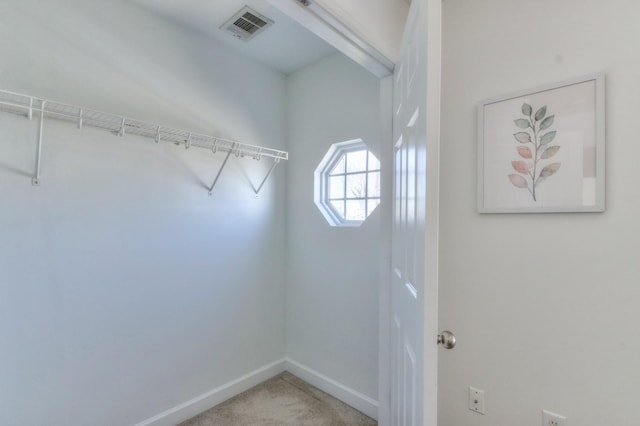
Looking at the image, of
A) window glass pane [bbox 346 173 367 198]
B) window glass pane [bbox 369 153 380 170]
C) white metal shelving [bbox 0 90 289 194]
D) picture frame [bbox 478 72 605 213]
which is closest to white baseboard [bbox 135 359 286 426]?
white metal shelving [bbox 0 90 289 194]

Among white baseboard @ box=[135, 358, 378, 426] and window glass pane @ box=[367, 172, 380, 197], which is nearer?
white baseboard @ box=[135, 358, 378, 426]

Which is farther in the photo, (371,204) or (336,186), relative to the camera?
(336,186)

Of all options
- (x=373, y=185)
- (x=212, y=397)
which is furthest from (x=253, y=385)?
(x=373, y=185)

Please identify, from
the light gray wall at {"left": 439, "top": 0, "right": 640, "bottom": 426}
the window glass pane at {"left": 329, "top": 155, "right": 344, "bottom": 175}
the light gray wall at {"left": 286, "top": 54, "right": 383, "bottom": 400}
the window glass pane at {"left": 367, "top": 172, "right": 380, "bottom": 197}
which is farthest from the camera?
the window glass pane at {"left": 329, "top": 155, "right": 344, "bottom": 175}

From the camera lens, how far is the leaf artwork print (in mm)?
1274

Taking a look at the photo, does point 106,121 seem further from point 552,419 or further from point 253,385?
point 552,419

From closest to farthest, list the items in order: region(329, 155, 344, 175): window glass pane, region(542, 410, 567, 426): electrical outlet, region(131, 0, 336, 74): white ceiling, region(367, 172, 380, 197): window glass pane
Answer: region(542, 410, 567, 426): electrical outlet < region(131, 0, 336, 74): white ceiling < region(367, 172, 380, 197): window glass pane < region(329, 155, 344, 175): window glass pane

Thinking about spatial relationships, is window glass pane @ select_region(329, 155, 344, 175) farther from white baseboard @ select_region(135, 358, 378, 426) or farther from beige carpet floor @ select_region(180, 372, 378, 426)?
beige carpet floor @ select_region(180, 372, 378, 426)

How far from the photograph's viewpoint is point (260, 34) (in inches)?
75.5

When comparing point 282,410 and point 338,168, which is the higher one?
point 338,168

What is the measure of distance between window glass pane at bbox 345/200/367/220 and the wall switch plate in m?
1.16

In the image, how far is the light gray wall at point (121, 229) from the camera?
1326 millimetres

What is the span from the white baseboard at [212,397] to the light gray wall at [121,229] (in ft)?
0.14

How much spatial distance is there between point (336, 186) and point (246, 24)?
1.23 metres
